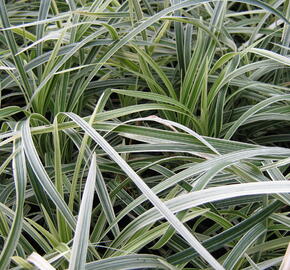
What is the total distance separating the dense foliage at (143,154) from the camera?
0.82m

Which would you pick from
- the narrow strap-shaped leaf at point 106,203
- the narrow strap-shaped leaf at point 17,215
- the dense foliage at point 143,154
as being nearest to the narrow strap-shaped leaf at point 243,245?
the dense foliage at point 143,154

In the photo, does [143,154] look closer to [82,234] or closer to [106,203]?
[106,203]

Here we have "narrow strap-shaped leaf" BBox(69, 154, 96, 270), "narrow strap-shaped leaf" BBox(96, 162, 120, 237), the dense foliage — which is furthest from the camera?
"narrow strap-shaped leaf" BBox(96, 162, 120, 237)

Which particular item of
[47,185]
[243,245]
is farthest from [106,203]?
[243,245]

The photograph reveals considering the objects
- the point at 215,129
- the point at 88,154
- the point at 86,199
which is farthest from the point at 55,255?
the point at 215,129

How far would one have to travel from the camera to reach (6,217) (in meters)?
0.95

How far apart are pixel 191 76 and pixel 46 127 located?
1.19 feet

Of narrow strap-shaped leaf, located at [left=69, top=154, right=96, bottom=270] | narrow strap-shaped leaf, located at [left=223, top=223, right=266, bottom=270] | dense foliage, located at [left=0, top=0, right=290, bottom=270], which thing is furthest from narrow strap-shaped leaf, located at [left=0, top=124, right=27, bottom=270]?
narrow strap-shaped leaf, located at [left=223, top=223, right=266, bottom=270]

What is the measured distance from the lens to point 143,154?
1210mm

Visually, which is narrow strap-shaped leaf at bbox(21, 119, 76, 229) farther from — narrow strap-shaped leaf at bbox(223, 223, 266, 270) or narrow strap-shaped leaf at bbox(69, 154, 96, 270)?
narrow strap-shaped leaf at bbox(223, 223, 266, 270)

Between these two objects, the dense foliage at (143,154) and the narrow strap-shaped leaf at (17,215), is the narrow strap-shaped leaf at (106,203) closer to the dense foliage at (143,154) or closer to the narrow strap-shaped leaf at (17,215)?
the dense foliage at (143,154)

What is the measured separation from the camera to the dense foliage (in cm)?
82

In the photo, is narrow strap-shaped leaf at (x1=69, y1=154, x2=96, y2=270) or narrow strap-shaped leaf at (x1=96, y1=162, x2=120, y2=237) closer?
narrow strap-shaped leaf at (x1=69, y1=154, x2=96, y2=270)

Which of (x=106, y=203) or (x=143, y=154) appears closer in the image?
(x=106, y=203)
